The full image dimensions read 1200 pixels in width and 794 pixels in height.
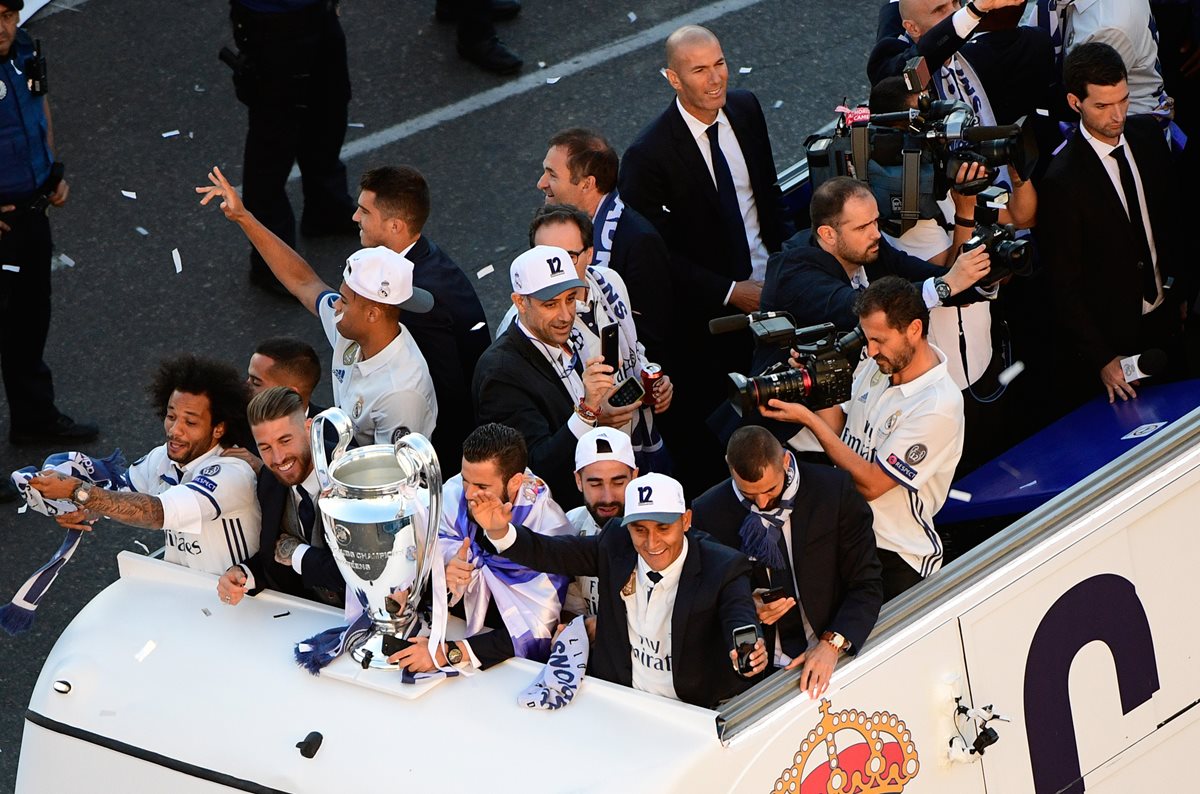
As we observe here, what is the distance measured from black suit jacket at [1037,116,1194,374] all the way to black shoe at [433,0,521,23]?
5.21 metres

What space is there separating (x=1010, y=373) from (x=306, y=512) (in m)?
2.54

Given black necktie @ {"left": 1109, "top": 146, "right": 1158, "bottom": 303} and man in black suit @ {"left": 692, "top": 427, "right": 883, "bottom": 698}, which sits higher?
black necktie @ {"left": 1109, "top": 146, "right": 1158, "bottom": 303}

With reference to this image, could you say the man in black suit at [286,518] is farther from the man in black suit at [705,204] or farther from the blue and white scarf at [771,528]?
the man in black suit at [705,204]

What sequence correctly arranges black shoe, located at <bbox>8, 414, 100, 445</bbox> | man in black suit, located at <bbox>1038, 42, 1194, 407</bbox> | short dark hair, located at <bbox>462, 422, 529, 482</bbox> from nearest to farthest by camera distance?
short dark hair, located at <bbox>462, 422, 529, 482</bbox>
man in black suit, located at <bbox>1038, 42, 1194, 407</bbox>
black shoe, located at <bbox>8, 414, 100, 445</bbox>

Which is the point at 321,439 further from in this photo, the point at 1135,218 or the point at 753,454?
the point at 1135,218

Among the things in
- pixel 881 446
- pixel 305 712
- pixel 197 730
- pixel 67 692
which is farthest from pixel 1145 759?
pixel 67 692

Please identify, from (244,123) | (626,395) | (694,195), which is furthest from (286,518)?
(244,123)

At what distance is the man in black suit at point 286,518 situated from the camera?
183 inches

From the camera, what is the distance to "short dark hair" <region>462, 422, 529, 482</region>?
4.43 m

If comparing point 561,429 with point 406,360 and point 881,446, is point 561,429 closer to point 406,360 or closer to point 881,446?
point 406,360

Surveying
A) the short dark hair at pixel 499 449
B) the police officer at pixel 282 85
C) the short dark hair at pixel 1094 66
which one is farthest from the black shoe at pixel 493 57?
the short dark hair at pixel 499 449

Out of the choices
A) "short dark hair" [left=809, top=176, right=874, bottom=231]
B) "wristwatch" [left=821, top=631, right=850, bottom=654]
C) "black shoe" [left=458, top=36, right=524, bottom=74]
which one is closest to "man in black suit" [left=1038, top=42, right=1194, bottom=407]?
"short dark hair" [left=809, top=176, right=874, bottom=231]

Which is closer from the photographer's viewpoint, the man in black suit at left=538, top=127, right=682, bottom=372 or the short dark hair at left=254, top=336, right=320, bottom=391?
the short dark hair at left=254, top=336, right=320, bottom=391

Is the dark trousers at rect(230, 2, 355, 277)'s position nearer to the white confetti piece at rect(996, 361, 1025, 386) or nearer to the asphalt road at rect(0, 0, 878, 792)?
the asphalt road at rect(0, 0, 878, 792)
